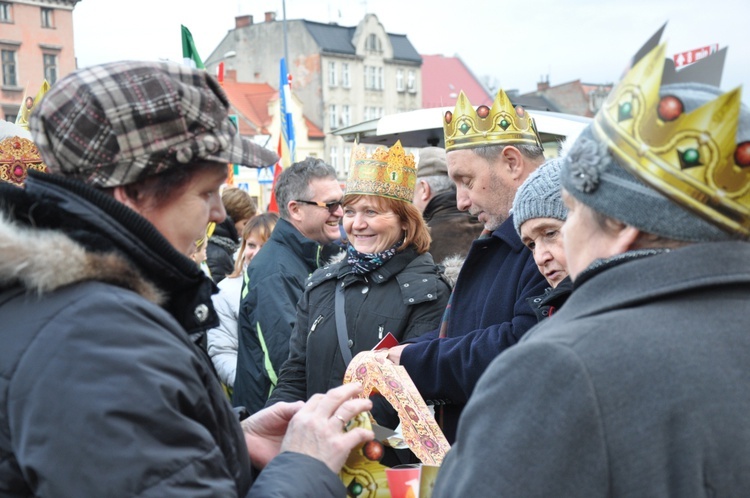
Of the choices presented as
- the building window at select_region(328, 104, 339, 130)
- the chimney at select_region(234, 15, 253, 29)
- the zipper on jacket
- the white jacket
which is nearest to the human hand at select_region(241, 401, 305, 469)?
the zipper on jacket

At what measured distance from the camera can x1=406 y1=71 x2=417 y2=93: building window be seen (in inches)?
2275

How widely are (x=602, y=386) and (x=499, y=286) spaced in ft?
5.92

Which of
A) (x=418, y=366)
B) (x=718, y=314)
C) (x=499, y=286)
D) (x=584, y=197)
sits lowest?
(x=418, y=366)

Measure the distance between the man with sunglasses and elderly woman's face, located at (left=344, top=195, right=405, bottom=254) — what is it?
785mm

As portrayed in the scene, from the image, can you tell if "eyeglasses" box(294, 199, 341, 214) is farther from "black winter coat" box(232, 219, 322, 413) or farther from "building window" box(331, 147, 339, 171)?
"building window" box(331, 147, 339, 171)

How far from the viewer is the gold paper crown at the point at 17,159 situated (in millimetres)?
3855

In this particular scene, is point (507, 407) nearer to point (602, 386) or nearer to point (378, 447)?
point (602, 386)

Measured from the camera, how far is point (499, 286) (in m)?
3.26

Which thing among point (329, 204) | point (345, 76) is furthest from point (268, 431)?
point (345, 76)

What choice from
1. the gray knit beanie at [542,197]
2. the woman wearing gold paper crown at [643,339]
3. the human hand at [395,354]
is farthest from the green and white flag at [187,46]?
the woman wearing gold paper crown at [643,339]

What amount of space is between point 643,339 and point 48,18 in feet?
148

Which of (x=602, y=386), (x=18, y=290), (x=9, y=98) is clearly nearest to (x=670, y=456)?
(x=602, y=386)

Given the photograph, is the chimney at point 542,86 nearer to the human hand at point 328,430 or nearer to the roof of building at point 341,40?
the roof of building at point 341,40

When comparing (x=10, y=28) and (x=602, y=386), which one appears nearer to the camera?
(x=602, y=386)
